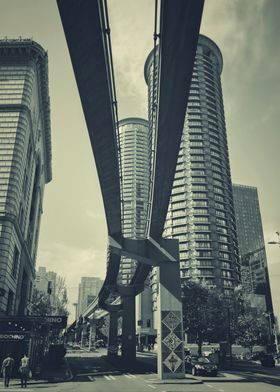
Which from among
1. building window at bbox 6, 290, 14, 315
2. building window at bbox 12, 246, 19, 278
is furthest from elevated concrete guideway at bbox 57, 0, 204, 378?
building window at bbox 6, 290, 14, 315

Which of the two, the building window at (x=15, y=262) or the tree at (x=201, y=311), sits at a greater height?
the building window at (x=15, y=262)

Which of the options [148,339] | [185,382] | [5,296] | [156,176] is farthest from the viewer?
[148,339]

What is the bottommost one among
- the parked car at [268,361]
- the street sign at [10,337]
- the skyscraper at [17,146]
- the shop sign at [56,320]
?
the parked car at [268,361]

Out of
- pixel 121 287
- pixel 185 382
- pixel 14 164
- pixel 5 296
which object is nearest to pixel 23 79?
pixel 14 164

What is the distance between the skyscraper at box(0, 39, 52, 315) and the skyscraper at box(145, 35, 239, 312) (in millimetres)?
70172

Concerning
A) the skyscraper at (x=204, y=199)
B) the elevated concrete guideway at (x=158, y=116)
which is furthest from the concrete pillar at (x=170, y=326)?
the skyscraper at (x=204, y=199)

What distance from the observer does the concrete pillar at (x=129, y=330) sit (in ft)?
177

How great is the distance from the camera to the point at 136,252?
108ft

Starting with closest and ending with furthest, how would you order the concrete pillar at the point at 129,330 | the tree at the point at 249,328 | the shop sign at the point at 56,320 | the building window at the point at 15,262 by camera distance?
the shop sign at the point at 56,320
the building window at the point at 15,262
the concrete pillar at the point at 129,330
the tree at the point at 249,328

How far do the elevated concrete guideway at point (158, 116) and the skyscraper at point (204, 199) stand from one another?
82994mm

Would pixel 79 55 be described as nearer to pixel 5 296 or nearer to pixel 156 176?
pixel 156 176

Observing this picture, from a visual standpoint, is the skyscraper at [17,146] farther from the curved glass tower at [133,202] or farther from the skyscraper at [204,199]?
the curved glass tower at [133,202]

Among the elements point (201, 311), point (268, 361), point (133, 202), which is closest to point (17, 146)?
point (201, 311)

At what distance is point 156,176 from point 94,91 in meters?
8.78
